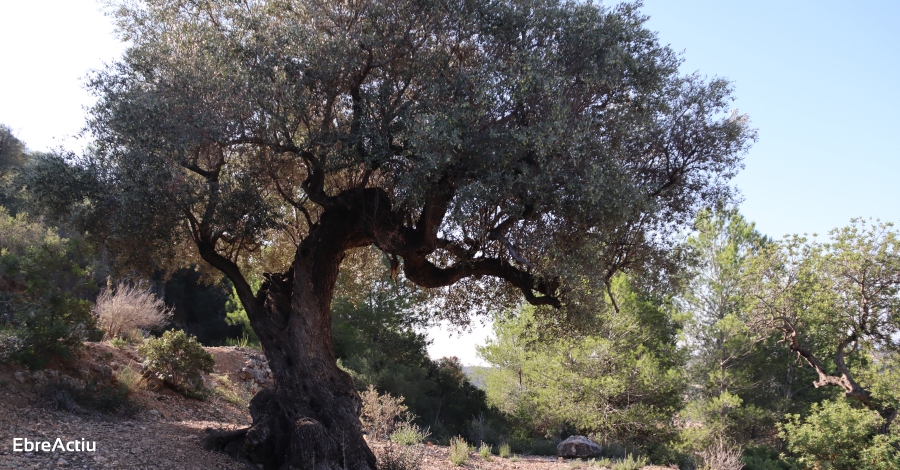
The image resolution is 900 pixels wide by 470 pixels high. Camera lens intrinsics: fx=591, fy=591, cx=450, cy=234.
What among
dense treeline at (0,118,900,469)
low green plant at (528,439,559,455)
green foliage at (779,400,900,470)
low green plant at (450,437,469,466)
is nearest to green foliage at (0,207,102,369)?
dense treeline at (0,118,900,469)

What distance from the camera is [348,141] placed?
7.29 meters

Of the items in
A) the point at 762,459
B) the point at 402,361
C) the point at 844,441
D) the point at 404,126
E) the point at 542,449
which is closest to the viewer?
the point at 404,126

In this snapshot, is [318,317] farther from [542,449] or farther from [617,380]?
[617,380]

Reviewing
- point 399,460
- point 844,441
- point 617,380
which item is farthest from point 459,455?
point 844,441

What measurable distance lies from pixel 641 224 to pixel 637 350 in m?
14.0

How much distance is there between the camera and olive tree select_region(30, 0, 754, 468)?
6859mm

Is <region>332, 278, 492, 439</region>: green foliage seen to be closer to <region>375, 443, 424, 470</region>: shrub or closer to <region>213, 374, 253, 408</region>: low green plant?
<region>213, 374, 253, 408</region>: low green plant

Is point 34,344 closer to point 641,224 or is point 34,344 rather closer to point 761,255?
point 641,224

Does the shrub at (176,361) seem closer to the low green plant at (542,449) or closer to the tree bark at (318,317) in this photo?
the tree bark at (318,317)

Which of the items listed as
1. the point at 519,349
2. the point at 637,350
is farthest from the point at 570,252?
the point at 519,349

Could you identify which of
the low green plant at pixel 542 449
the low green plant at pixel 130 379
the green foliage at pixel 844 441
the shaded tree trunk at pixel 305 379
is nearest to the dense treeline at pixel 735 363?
the green foliage at pixel 844 441

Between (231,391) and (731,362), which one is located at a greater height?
(731,362)

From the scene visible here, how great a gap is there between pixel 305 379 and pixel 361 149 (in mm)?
3134

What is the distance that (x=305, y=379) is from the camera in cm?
786
